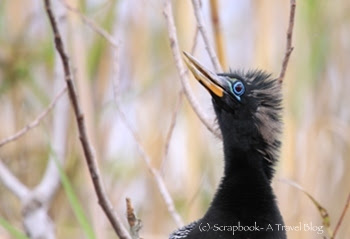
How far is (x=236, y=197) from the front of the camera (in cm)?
229

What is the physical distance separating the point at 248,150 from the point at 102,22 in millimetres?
1392

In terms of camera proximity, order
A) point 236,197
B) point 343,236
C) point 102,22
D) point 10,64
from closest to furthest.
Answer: point 236,197 → point 343,236 → point 102,22 → point 10,64

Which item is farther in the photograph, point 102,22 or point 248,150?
point 102,22

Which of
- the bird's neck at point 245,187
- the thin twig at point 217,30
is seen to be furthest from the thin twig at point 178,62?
the thin twig at point 217,30

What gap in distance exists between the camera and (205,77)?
227 cm

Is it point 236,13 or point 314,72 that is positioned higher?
point 236,13

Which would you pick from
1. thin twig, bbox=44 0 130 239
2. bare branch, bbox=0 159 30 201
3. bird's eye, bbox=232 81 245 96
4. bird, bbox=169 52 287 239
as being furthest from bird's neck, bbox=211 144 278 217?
bare branch, bbox=0 159 30 201

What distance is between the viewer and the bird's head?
7.64 ft

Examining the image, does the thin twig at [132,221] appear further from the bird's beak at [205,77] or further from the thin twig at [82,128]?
the bird's beak at [205,77]

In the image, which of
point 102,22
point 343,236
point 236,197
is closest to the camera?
point 236,197

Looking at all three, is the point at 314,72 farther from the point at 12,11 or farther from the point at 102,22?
the point at 12,11

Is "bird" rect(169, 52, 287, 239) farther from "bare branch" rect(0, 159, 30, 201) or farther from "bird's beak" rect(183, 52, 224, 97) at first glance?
"bare branch" rect(0, 159, 30, 201)

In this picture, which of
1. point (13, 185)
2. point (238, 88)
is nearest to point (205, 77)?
point (238, 88)

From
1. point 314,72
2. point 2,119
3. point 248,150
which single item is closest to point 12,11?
point 2,119
